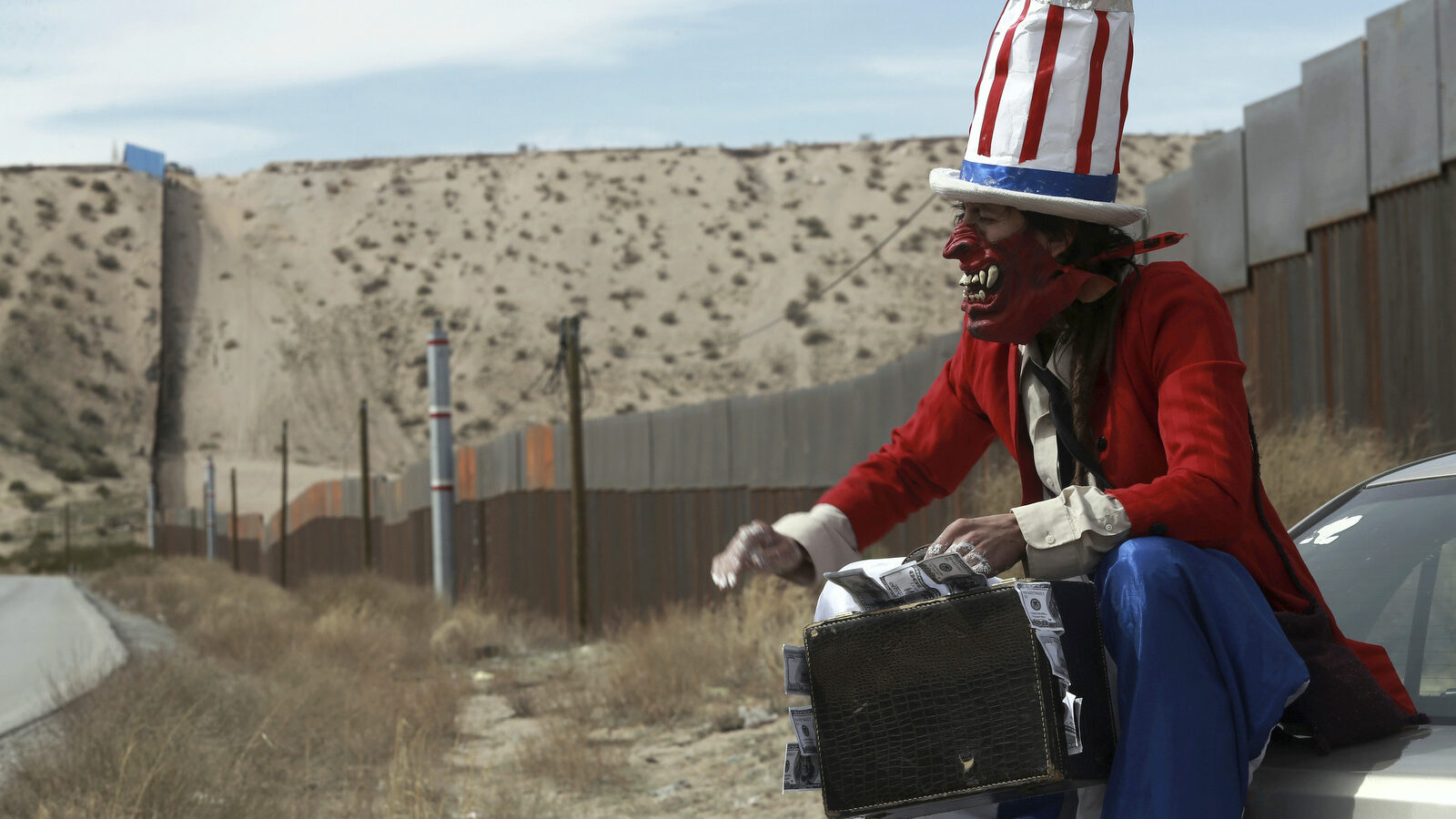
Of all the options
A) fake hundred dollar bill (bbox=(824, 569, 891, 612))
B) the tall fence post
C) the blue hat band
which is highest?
the blue hat band

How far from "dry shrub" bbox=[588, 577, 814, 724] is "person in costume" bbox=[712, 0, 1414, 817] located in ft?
23.5

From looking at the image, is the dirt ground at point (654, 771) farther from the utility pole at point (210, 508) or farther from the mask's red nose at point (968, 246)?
the utility pole at point (210, 508)

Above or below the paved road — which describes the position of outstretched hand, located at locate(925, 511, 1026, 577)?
above

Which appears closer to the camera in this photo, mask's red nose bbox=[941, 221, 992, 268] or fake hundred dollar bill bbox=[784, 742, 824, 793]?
fake hundred dollar bill bbox=[784, 742, 824, 793]

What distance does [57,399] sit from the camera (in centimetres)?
6431

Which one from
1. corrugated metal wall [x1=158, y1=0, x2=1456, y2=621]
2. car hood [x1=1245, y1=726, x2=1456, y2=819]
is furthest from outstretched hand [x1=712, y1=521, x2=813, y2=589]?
corrugated metal wall [x1=158, y1=0, x2=1456, y2=621]

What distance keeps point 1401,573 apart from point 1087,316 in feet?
3.37

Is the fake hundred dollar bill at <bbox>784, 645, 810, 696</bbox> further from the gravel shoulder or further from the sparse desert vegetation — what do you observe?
the gravel shoulder

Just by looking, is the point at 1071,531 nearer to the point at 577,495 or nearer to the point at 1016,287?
the point at 1016,287

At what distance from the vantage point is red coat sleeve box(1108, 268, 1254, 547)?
7.68ft

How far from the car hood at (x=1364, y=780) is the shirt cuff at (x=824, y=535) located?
2.84ft

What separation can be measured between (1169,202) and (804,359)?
145ft

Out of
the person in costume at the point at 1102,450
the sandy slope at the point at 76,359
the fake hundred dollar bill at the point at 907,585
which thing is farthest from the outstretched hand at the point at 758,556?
the sandy slope at the point at 76,359

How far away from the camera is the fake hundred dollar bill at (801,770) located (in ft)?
8.04
